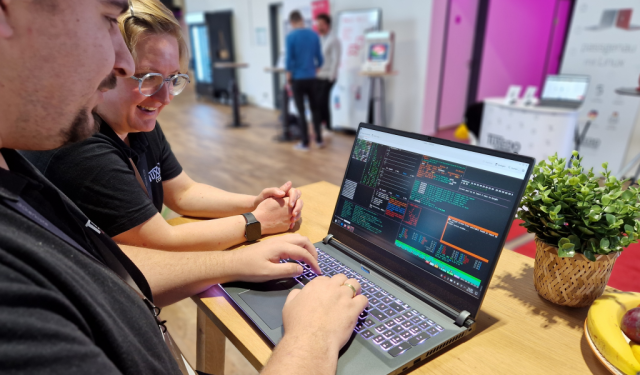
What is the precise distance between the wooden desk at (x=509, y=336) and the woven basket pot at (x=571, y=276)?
0.11ft

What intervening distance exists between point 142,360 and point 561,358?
68 centimetres

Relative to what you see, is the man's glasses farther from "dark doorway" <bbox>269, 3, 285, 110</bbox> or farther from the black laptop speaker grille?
"dark doorway" <bbox>269, 3, 285, 110</bbox>

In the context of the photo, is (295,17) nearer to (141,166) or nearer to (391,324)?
(141,166)

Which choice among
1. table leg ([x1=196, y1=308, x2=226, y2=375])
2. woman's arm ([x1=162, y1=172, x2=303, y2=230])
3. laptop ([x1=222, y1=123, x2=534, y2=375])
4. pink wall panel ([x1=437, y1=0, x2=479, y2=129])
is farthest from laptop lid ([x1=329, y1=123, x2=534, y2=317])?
pink wall panel ([x1=437, y1=0, x2=479, y2=129])

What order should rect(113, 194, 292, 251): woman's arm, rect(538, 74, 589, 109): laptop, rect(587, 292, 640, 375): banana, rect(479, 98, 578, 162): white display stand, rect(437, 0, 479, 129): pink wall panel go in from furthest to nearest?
rect(437, 0, 479, 129): pink wall panel → rect(538, 74, 589, 109): laptop → rect(479, 98, 578, 162): white display stand → rect(113, 194, 292, 251): woman's arm → rect(587, 292, 640, 375): banana

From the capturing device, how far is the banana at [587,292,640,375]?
593 mm

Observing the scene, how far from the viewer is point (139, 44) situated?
0.97m

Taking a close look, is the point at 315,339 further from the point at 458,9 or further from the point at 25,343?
the point at 458,9

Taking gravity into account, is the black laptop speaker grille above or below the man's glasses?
below

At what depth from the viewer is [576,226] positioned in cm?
74

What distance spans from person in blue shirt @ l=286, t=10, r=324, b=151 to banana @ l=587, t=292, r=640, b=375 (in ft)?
15.0

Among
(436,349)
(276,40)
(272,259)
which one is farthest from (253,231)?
(276,40)

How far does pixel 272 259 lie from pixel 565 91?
384 centimetres

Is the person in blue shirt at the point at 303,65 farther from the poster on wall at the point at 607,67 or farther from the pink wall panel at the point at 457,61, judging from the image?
the poster on wall at the point at 607,67
